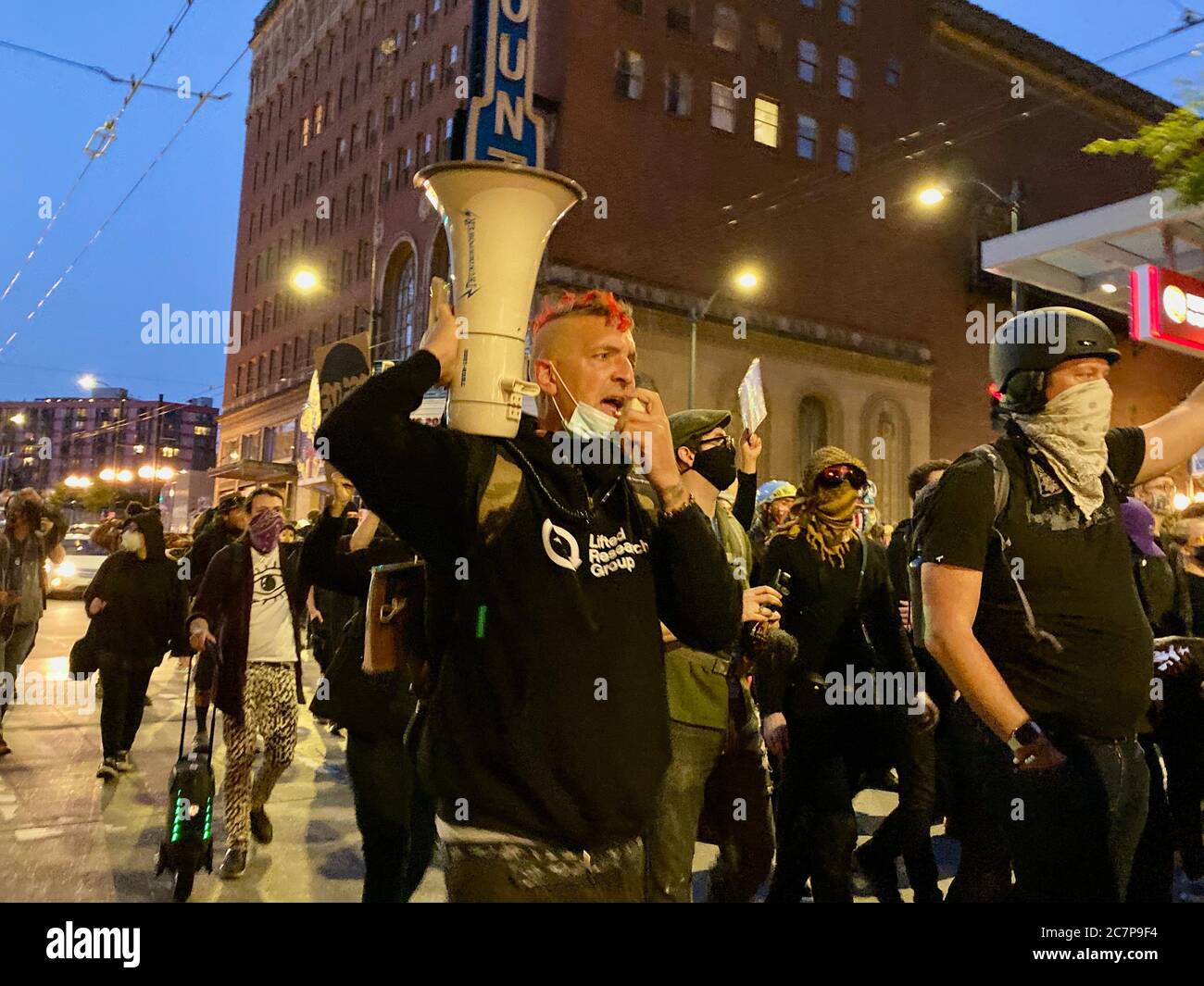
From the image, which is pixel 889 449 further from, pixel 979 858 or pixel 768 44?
pixel 979 858

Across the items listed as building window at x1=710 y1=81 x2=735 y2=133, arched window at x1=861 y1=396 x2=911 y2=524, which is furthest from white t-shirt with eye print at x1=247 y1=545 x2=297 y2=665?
building window at x1=710 y1=81 x2=735 y2=133

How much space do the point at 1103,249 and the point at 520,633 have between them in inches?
616

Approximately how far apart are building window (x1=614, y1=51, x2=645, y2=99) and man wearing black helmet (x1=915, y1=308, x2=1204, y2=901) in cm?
2965

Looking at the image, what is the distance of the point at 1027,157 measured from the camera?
3925 cm

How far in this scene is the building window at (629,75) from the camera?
2980cm

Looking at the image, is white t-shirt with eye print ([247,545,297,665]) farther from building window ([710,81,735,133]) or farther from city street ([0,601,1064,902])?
building window ([710,81,735,133])

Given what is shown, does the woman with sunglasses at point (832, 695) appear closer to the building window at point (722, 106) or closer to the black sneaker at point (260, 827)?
the black sneaker at point (260, 827)

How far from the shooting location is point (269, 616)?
585 centimetres

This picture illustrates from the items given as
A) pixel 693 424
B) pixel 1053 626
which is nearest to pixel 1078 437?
pixel 1053 626

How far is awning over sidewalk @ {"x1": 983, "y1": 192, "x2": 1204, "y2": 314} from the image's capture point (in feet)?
43.2
